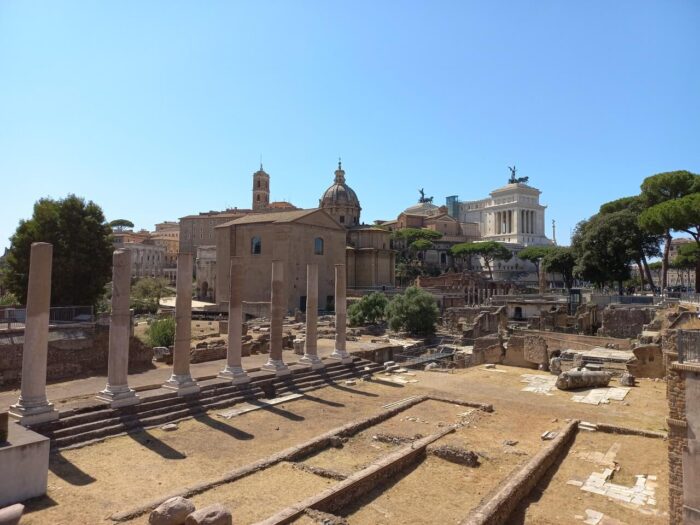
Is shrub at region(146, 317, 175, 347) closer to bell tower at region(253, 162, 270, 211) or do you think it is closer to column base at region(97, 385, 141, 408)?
column base at region(97, 385, 141, 408)

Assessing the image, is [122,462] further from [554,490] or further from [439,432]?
[554,490]

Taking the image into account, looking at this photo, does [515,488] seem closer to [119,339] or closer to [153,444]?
[153,444]

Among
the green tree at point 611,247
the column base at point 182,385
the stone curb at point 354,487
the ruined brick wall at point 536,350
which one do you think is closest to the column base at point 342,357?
the column base at point 182,385

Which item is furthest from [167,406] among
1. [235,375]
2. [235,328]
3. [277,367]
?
[277,367]

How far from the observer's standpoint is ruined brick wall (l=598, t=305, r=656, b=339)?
32781 mm

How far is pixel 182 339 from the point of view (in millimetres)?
15445

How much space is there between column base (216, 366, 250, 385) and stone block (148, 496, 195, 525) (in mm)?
9352

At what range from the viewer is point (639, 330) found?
107 ft

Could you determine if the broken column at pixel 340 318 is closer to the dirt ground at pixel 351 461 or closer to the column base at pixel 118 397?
the dirt ground at pixel 351 461

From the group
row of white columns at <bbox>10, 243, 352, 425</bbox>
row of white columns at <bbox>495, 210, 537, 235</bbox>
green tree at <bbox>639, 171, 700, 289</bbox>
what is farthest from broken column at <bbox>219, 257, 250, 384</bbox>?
row of white columns at <bbox>495, 210, 537, 235</bbox>

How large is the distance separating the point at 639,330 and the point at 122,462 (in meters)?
32.3

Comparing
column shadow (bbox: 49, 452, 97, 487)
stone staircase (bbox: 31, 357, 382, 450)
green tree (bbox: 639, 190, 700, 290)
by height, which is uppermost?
green tree (bbox: 639, 190, 700, 290)

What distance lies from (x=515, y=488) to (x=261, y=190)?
8310 centimetres

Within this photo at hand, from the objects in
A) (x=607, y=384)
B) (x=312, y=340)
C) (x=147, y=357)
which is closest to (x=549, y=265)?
(x=607, y=384)
